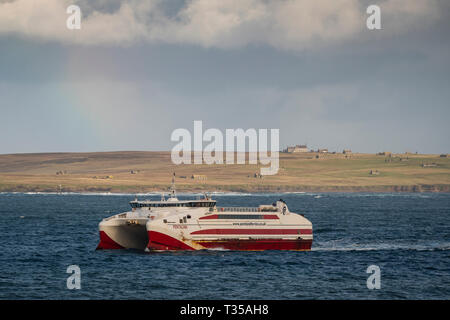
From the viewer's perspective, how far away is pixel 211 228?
73062 millimetres

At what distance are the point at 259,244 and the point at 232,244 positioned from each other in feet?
10.2

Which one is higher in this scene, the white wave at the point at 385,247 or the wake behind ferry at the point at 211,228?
the wake behind ferry at the point at 211,228

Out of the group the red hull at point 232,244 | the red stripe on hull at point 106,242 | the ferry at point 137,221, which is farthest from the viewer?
the red stripe on hull at point 106,242

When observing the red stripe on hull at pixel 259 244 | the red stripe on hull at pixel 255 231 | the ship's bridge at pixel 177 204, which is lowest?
the red stripe on hull at pixel 259 244

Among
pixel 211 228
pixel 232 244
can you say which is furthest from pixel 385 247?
pixel 211 228

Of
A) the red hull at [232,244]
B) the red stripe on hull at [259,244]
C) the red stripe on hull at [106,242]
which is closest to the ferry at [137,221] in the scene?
the red stripe on hull at [106,242]

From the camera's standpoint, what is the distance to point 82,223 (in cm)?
11812

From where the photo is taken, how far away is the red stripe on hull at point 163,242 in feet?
236

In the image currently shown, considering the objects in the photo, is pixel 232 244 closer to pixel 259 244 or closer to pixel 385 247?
pixel 259 244

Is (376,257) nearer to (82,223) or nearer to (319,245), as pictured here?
(319,245)

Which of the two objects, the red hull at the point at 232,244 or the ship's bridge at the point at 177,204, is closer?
the red hull at the point at 232,244

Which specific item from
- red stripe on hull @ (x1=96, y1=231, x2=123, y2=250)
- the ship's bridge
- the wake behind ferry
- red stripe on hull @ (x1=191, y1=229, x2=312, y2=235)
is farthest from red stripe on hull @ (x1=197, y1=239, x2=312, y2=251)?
red stripe on hull @ (x1=96, y1=231, x2=123, y2=250)

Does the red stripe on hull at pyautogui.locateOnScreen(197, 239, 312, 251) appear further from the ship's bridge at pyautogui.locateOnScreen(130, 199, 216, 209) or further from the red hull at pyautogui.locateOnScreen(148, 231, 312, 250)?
the ship's bridge at pyautogui.locateOnScreen(130, 199, 216, 209)

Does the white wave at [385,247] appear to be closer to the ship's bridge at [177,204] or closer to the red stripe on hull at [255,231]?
the red stripe on hull at [255,231]
